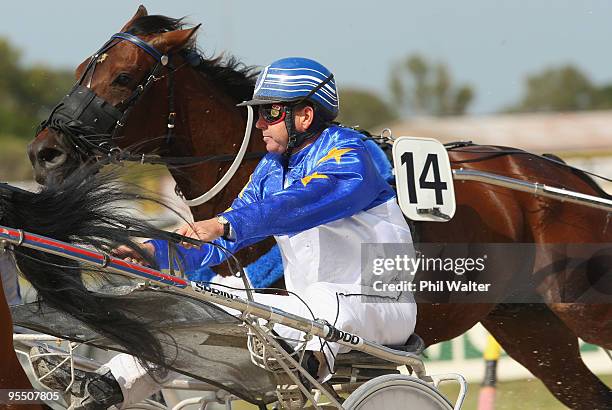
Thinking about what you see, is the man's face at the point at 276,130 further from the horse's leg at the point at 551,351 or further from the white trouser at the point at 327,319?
the horse's leg at the point at 551,351

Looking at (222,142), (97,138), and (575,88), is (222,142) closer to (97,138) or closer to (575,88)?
(97,138)

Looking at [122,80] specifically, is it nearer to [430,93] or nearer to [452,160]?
[452,160]

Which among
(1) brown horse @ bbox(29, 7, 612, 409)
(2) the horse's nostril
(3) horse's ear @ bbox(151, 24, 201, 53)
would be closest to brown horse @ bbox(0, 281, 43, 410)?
(1) brown horse @ bbox(29, 7, 612, 409)

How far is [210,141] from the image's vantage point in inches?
179

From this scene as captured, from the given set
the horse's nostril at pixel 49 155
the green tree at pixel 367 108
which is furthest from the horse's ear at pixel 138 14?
the green tree at pixel 367 108

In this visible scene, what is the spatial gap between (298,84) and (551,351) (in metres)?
2.27

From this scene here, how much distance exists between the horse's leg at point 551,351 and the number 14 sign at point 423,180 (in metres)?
0.88

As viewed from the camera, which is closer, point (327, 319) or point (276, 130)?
point (327, 319)

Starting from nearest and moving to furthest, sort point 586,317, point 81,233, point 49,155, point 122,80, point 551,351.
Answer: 1. point 81,233
2. point 49,155
3. point 122,80
4. point 586,317
5. point 551,351

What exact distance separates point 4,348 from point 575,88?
40955 millimetres

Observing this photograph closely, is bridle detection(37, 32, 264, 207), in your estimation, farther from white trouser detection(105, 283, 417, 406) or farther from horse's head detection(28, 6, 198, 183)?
white trouser detection(105, 283, 417, 406)

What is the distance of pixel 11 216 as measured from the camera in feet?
9.35

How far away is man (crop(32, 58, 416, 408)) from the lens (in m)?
3.34

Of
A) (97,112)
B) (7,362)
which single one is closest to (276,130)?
(97,112)
